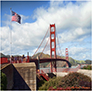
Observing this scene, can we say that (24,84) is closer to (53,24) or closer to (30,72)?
(30,72)

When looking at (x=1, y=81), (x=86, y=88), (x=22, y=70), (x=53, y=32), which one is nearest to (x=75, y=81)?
(x=86, y=88)

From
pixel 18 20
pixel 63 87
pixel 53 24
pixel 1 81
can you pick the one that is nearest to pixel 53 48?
pixel 53 24

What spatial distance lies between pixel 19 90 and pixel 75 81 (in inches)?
238

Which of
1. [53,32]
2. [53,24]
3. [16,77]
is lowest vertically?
[16,77]

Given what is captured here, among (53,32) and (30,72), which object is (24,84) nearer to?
(30,72)

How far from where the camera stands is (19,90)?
1066 cm

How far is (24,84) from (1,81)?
18.0 feet

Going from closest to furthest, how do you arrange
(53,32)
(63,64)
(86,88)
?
(86,88), (53,32), (63,64)

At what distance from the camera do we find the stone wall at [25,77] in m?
10.5

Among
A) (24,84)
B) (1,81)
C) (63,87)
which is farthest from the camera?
(24,84)

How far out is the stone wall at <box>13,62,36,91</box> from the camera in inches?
414

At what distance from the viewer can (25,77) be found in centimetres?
1066

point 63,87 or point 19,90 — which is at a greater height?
point 63,87

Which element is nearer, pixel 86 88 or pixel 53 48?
pixel 86 88
